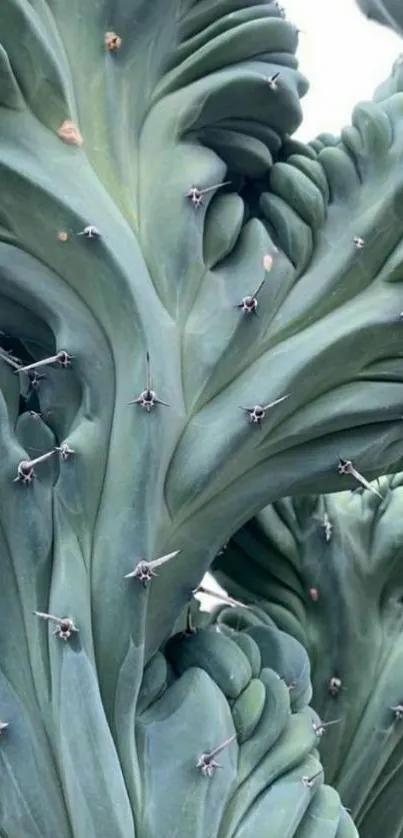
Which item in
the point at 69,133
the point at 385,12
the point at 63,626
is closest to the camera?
the point at 63,626

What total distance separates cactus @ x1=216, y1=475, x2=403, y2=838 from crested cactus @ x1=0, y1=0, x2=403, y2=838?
18 cm

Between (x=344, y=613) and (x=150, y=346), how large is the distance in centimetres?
50

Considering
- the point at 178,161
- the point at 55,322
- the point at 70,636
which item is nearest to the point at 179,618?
the point at 70,636

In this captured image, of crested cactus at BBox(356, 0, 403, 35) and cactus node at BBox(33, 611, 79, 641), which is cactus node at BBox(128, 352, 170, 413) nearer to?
cactus node at BBox(33, 611, 79, 641)

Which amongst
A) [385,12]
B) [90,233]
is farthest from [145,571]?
[385,12]

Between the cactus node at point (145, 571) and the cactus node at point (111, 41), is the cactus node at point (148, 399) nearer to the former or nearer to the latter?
the cactus node at point (145, 571)

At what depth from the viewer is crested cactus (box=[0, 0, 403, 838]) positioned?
3.13 feet

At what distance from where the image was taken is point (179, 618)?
1.15 m

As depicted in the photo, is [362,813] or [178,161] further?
[362,813]

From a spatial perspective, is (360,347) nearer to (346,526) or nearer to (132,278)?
(132,278)

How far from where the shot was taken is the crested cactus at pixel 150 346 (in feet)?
3.13

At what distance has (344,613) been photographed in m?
1.33

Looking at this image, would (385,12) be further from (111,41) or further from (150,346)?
(150,346)

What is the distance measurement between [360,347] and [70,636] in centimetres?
41
